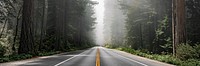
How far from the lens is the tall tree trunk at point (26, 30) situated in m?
22.3

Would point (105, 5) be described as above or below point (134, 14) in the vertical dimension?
above

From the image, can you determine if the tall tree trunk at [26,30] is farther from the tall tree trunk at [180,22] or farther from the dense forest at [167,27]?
the tall tree trunk at [180,22]

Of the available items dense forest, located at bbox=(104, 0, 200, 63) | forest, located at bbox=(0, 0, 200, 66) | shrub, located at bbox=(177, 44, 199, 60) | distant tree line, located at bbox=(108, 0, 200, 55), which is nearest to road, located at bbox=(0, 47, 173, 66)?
forest, located at bbox=(0, 0, 200, 66)

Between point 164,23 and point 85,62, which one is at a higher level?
point 164,23

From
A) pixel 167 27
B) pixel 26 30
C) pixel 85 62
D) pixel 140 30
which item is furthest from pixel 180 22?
pixel 140 30

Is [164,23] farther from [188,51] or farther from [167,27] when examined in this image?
[188,51]

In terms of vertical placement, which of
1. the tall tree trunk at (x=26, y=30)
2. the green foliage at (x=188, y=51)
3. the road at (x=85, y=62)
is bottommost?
the road at (x=85, y=62)

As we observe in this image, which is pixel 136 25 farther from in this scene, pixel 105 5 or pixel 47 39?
pixel 105 5

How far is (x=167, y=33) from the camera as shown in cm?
3144

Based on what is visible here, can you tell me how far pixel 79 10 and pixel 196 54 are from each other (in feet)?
113

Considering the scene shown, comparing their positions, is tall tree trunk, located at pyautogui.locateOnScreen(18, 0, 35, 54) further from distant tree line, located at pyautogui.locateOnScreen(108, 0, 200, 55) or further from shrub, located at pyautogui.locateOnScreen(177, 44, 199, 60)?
shrub, located at pyautogui.locateOnScreen(177, 44, 199, 60)

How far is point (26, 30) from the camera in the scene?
2259 centimetres

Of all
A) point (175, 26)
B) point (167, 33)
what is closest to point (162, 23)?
point (167, 33)

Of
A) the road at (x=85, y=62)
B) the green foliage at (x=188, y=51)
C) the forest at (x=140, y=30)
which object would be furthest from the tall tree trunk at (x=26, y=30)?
the green foliage at (x=188, y=51)
